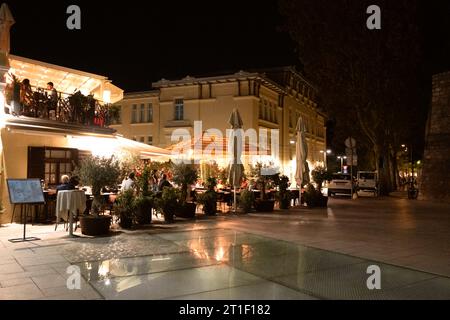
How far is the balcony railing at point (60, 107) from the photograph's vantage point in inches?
486

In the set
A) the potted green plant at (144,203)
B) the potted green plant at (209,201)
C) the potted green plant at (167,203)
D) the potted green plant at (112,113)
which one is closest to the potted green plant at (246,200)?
the potted green plant at (209,201)

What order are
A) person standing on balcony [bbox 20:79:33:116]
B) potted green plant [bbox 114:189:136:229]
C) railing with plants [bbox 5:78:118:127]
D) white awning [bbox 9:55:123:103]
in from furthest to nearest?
1. white awning [bbox 9:55:123:103]
2. person standing on balcony [bbox 20:79:33:116]
3. railing with plants [bbox 5:78:118:127]
4. potted green plant [bbox 114:189:136:229]

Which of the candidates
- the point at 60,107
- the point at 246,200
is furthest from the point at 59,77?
the point at 246,200

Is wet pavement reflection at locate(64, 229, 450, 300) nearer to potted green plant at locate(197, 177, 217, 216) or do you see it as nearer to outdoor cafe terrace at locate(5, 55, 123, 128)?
potted green plant at locate(197, 177, 217, 216)

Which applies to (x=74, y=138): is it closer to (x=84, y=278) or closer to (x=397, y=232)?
(x=84, y=278)

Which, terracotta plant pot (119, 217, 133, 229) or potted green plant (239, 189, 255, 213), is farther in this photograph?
potted green plant (239, 189, 255, 213)

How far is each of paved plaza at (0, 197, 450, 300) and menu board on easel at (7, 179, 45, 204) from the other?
3.03 feet

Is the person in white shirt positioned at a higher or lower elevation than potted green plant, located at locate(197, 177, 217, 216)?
higher

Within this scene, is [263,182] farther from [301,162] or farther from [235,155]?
[301,162]

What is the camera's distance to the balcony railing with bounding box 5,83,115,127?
1234 cm

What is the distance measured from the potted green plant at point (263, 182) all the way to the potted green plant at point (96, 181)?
707 centimetres

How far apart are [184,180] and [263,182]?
384 centimetres

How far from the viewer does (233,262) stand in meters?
7.43

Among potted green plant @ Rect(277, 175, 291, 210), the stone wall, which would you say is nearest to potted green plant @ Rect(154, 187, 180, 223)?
potted green plant @ Rect(277, 175, 291, 210)
